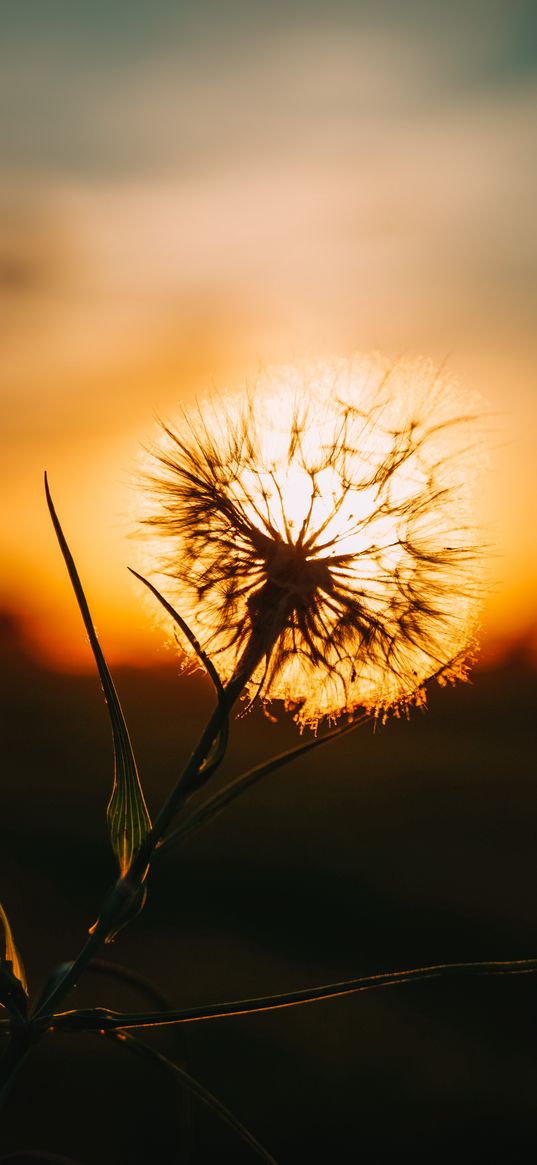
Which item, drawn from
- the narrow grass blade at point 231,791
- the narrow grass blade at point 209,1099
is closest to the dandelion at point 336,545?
the narrow grass blade at point 231,791

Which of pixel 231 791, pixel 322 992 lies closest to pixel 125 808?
pixel 231 791

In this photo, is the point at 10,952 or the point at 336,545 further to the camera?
the point at 336,545

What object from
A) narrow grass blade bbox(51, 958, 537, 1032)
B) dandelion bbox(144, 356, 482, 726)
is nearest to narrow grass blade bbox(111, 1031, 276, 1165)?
narrow grass blade bbox(51, 958, 537, 1032)

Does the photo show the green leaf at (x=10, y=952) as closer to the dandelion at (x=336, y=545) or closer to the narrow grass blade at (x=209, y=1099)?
the narrow grass blade at (x=209, y=1099)

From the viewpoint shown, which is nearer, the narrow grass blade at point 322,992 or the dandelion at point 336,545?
the narrow grass blade at point 322,992

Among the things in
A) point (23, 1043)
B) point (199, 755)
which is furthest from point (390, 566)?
point (23, 1043)

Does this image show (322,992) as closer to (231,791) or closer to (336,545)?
(231,791)

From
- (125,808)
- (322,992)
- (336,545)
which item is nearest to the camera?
(322,992)

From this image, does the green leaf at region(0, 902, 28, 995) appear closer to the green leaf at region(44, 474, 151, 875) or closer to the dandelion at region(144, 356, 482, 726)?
the green leaf at region(44, 474, 151, 875)
